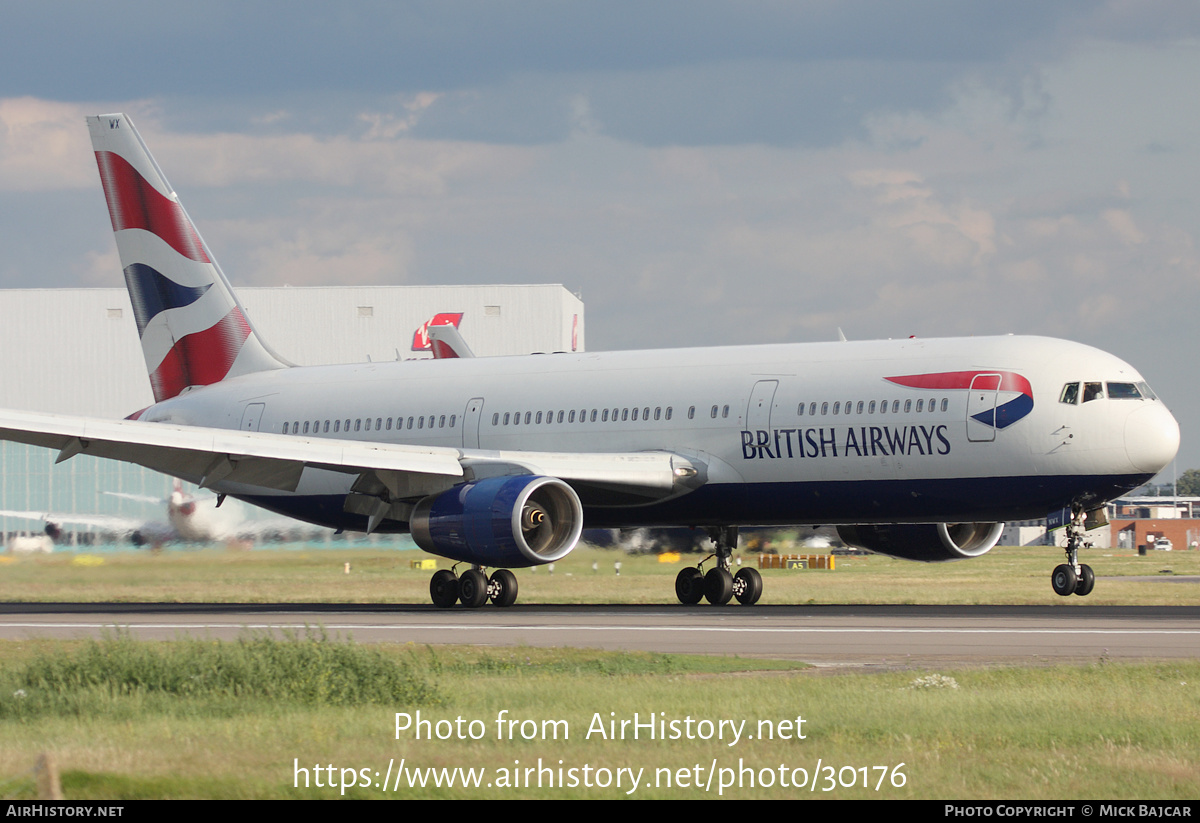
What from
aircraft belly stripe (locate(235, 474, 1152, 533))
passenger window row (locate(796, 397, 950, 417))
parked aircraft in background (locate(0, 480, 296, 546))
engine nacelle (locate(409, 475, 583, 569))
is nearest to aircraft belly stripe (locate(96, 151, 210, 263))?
parked aircraft in background (locate(0, 480, 296, 546))

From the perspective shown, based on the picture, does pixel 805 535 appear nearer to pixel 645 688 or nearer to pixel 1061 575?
pixel 1061 575

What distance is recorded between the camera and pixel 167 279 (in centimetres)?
3725

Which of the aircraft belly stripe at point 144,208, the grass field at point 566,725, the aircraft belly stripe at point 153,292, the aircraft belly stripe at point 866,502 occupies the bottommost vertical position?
the grass field at point 566,725

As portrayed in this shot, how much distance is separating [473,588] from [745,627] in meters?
7.87

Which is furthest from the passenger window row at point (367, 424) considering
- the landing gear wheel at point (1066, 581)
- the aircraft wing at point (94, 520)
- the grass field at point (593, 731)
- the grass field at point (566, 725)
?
the grass field at point (593, 731)

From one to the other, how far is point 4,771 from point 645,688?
5.81 meters

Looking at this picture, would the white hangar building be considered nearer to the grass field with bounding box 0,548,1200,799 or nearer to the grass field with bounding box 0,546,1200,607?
the grass field with bounding box 0,546,1200,607

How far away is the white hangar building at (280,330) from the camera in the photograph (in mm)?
85375

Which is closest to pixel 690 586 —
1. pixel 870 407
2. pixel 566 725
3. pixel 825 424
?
pixel 825 424

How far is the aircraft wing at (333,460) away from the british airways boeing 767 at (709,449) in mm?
38

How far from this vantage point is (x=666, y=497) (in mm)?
30000

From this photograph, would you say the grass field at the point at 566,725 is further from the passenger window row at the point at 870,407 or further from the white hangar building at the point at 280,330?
the white hangar building at the point at 280,330

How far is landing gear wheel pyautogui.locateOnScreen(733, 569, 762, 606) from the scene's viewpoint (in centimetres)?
3109

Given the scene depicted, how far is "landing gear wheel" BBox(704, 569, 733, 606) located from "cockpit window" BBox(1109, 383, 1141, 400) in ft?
27.0
